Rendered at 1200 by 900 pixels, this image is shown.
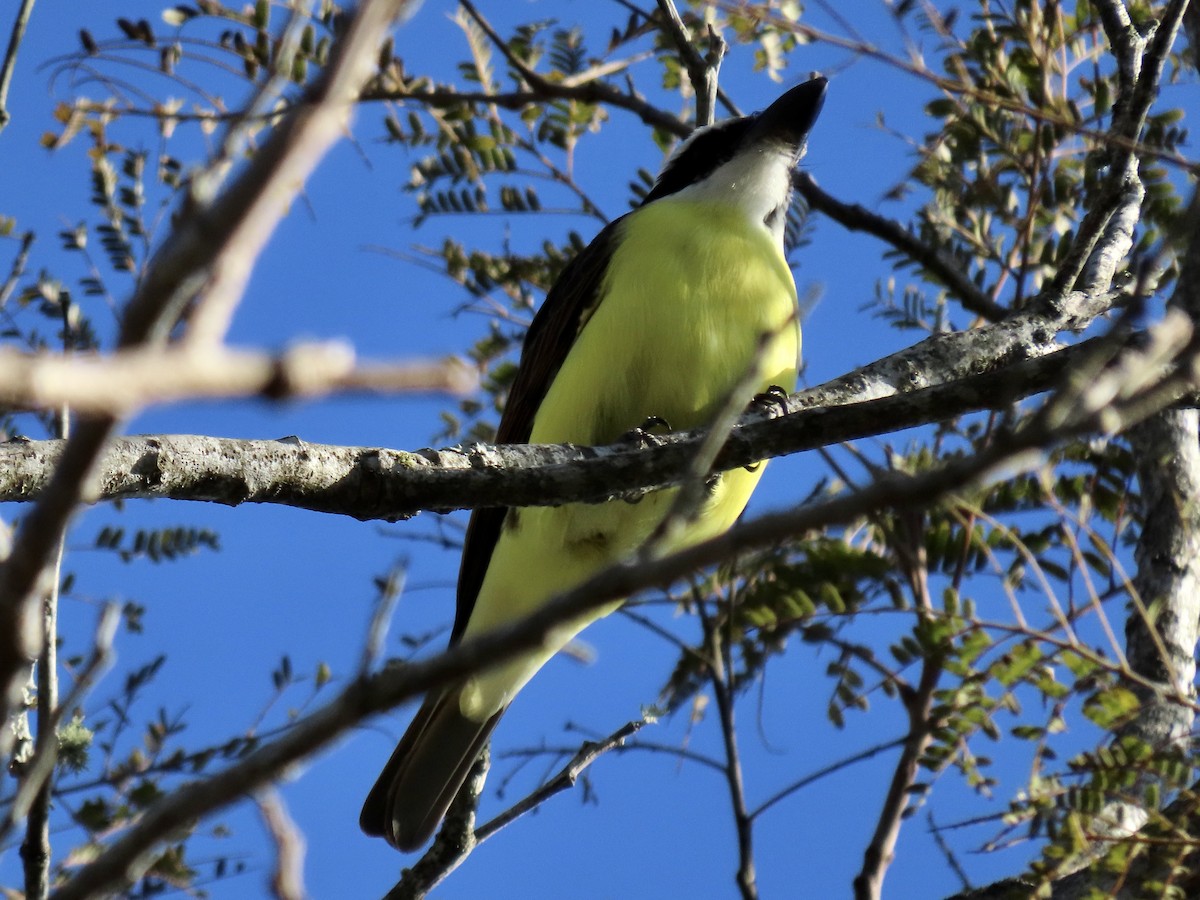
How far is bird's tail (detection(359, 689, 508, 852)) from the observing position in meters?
4.27

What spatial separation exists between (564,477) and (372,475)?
1.31ft

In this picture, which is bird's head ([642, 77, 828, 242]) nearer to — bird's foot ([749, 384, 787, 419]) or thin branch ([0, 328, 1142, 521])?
bird's foot ([749, 384, 787, 419])

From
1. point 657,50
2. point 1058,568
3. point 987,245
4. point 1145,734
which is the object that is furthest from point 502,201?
point 1145,734

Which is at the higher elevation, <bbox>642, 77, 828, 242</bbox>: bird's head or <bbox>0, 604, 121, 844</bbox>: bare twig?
<bbox>642, 77, 828, 242</bbox>: bird's head

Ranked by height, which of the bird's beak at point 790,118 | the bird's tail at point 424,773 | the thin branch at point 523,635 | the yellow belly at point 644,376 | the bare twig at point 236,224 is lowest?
the thin branch at point 523,635

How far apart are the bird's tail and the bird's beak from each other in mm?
2378

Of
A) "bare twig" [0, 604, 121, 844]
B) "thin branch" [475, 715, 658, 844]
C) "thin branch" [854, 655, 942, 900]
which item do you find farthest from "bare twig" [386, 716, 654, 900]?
"bare twig" [0, 604, 121, 844]

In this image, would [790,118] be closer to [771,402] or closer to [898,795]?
[771,402]

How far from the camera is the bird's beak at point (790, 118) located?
5.30 meters

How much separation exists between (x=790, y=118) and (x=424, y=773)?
279cm

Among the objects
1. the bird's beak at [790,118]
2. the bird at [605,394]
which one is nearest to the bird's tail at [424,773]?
the bird at [605,394]

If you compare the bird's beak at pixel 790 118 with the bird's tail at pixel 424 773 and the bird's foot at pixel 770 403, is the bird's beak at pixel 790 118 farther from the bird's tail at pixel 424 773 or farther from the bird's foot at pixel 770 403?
the bird's tail at pixel 424 773

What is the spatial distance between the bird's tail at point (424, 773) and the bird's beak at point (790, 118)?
7.80 feet

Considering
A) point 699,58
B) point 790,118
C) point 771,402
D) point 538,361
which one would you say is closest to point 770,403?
point 771,402
